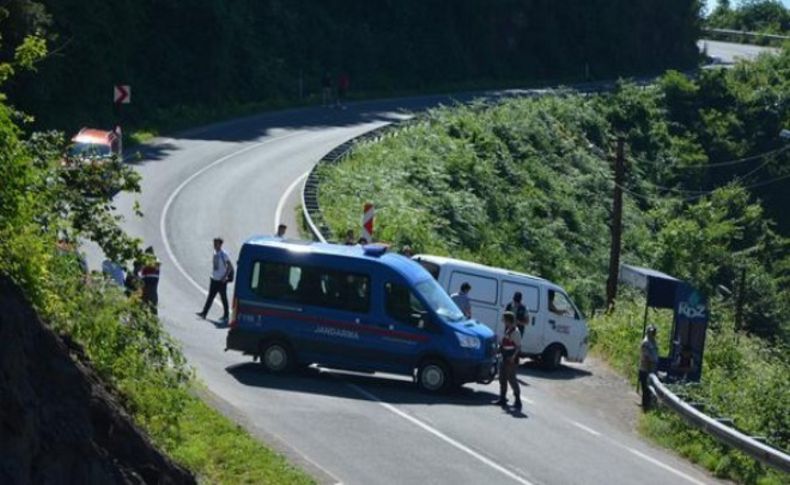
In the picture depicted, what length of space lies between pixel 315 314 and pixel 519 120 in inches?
1526

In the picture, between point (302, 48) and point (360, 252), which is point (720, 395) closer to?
point (360, 252)

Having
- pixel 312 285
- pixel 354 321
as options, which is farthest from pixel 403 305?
pixel 312 285

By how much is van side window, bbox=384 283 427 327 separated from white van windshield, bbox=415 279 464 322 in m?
0.18

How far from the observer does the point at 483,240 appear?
41.9m

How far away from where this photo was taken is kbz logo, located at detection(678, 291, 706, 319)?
1042 inches

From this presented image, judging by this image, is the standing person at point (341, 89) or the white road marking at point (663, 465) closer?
the white road marking at point (663, 465)

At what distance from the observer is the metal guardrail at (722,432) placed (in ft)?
67.5

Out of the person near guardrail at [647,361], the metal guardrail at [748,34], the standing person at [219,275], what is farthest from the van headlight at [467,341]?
the metal guardrail at [748,34]

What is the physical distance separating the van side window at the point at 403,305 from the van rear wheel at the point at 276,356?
174cm

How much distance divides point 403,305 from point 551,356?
6396 mm

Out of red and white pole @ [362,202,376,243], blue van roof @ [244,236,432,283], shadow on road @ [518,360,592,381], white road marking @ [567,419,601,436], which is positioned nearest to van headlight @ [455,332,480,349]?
blue van roof @ [244,236,432,283]

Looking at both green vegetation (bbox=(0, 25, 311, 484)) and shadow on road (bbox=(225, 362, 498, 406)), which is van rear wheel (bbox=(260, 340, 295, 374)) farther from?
green vegetation (bbox=(0, 25, 311, 484))

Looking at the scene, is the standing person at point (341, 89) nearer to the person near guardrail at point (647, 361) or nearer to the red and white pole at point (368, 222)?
the red and white pole at point (368, 222)

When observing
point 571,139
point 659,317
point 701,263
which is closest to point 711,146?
point 571,139
